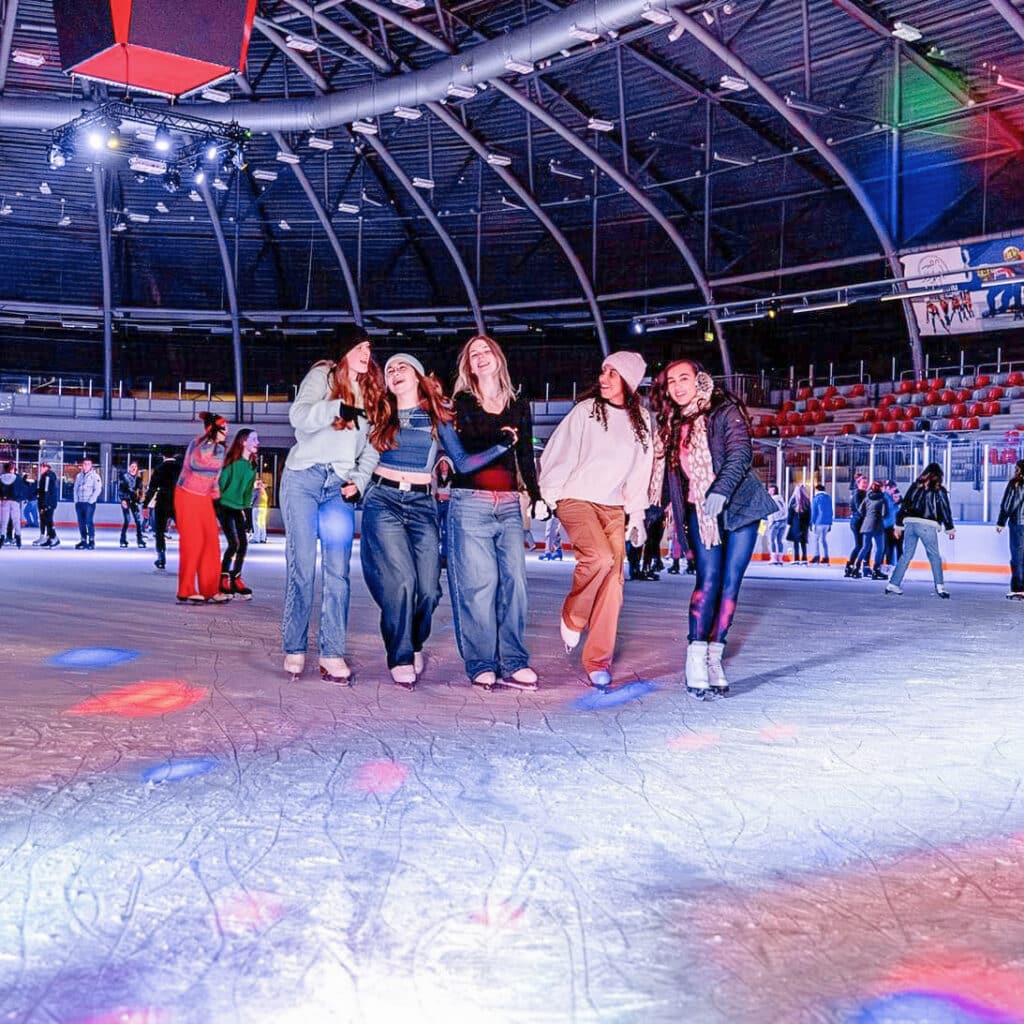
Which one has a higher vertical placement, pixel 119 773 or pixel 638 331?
pixel 638 331

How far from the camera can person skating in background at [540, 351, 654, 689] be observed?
5.45 m

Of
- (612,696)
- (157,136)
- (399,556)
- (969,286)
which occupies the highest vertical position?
(157,136)

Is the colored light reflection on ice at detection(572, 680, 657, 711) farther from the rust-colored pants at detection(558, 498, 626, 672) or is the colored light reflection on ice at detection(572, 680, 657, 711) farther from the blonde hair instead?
the blonde hair

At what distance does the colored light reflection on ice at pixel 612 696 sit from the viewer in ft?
16.1

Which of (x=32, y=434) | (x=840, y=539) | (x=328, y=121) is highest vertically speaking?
(x=328, y=121)

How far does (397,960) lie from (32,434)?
1282 inches

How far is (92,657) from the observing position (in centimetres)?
620

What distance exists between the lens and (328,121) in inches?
967

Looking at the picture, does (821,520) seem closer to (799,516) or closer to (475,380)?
(799,516)

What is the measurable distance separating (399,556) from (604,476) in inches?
37.4

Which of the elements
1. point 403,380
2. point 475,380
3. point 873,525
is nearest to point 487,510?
point 475,380

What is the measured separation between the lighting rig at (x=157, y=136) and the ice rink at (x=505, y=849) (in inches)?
640

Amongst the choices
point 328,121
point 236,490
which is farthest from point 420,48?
point 236,490

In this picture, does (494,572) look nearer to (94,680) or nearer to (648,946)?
(94,680)
